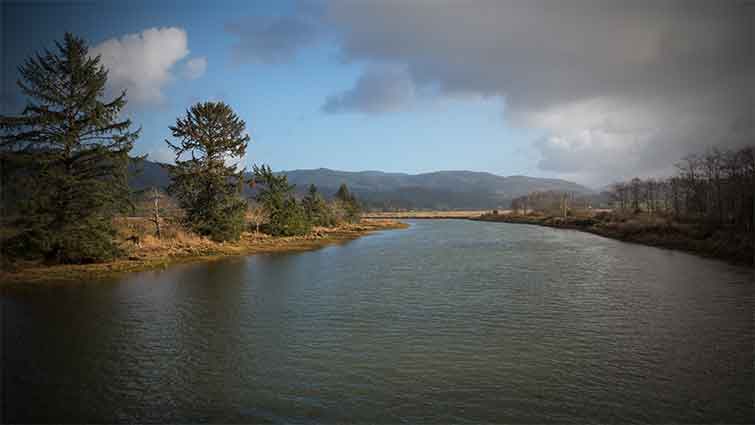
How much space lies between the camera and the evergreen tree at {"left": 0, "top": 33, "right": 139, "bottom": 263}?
791 inches

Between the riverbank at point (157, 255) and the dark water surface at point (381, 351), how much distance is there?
89.0 inches

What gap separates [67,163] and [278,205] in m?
24.1

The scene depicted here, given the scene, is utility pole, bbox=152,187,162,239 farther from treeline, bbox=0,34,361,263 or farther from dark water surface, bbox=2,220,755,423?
dark water surface, bbox=2,220,755,423

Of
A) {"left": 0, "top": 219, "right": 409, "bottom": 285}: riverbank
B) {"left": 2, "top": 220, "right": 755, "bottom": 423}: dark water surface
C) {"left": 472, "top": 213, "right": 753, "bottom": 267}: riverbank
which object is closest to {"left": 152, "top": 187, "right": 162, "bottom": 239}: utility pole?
{"left": 0, "top": 219, "right": 409, "bottom": 285}: riverbank

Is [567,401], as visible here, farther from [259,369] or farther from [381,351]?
[259,369]

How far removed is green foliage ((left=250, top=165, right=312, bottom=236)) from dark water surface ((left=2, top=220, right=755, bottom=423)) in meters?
24.8

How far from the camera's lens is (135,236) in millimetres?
28891

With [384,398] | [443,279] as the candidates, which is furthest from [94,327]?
[443,279]

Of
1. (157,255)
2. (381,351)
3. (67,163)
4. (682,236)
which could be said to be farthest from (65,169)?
(682,236)

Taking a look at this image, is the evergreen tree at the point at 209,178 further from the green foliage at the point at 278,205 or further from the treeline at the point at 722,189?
the treeline at the point at 722,189

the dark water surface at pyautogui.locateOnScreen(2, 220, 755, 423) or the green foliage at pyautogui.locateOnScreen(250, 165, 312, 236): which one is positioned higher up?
the green foliage at pyautogui.locateOnScreen(250, 165, 312, 236)

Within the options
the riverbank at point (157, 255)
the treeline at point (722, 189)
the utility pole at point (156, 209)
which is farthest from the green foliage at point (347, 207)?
the treeline at point (722, 189)

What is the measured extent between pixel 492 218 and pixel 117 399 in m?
120

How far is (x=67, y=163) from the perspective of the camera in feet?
70.3
